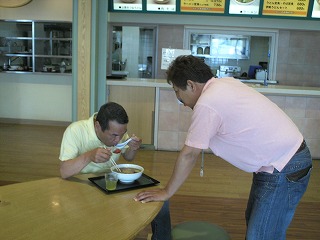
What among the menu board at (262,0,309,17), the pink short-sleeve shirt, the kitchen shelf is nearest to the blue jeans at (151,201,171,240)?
A: the pink short-sleeve shirt

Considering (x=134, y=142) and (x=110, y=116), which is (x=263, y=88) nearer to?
(x=134, y=142)

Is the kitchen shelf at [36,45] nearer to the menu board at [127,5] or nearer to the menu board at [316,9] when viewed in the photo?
the menu board at [127,5]

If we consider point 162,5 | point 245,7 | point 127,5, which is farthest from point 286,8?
point 127,5

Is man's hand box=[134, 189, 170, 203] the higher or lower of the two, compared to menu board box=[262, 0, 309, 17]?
lower

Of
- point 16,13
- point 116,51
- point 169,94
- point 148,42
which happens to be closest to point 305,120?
point 169,94

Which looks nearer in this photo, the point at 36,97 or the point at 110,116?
the point at 110,116

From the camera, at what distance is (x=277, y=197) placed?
1.70 m

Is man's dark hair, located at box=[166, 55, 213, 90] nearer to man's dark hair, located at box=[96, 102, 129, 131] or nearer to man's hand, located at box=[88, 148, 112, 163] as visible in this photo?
man's dark hair, located at box=[96, 102, 129, 131]

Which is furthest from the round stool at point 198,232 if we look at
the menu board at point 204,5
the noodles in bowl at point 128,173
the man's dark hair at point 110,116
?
the menu board at point 204,5

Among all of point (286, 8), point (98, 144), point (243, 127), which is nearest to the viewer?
point (243, 127)

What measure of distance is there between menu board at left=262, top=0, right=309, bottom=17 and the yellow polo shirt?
4074 millimetres

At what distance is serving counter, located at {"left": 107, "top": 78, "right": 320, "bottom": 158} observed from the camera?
500 centimetres

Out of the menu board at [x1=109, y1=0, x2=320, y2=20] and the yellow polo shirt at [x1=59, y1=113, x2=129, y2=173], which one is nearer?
the yellow polo shirt at [x1=59, y1=113, x2=129, y2=173]

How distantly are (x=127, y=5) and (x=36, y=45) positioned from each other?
6.51ft
